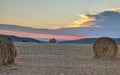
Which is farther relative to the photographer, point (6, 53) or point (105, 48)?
point (105, 48)

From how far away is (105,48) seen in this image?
84.8 feet

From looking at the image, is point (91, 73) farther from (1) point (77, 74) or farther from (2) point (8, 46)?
(2) point (8, 46)

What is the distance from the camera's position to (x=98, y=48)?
1015 inches

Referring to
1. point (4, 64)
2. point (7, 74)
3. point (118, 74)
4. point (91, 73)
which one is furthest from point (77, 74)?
point (4, 64)

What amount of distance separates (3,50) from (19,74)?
366 centimetres

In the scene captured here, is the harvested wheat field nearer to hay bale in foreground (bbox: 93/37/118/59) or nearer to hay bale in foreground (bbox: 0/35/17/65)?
hay bale in foreground (bbox: 0/35/17/65)

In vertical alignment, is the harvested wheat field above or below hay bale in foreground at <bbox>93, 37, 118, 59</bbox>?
below

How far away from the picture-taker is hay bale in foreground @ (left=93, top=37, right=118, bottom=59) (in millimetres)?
25688

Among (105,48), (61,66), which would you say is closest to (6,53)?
(61,66)

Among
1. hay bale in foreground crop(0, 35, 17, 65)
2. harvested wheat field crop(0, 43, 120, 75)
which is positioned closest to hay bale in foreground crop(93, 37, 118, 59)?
harvested wheat field crop(0, 43, 120, 75)

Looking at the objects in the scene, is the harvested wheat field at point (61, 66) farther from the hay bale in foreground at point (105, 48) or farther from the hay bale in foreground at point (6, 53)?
the hay bale in foreground at point (105, 48)

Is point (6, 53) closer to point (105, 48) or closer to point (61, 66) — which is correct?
point (61, 66)

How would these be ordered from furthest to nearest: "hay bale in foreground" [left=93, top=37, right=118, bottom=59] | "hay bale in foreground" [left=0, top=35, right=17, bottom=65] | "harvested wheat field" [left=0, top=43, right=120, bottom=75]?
"hay bale in foreground" [left=93, top=37, right=118, bottom=59]
"hay bale in foreground" [left=0, top=35, right=17, bottom=65]
"harvested wheat field" [left=0, top=43, right=120, bottom=75]

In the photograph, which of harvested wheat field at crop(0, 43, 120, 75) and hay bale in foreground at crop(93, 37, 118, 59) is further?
hay bale in foreground at crop(93, 37, 118, 59)
